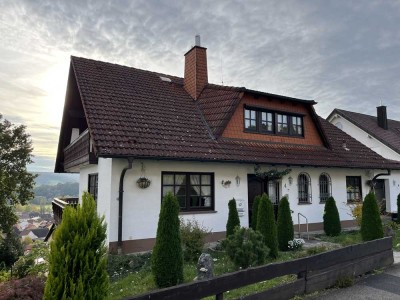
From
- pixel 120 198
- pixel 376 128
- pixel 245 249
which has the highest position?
pixel 376 128

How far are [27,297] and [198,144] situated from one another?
301 inches

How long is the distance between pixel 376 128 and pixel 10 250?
84.9ft

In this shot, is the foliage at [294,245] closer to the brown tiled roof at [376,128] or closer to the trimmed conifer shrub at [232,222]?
the trimmed conifer shrub at [232,222]

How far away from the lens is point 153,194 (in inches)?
393

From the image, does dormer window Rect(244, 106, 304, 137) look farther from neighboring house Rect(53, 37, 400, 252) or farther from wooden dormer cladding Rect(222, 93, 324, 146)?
wooden dormer cladding Rect(222, 93, 324, 146)

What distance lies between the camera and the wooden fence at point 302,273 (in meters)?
4.32

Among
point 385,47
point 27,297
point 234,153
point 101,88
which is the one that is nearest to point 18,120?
point 101,88

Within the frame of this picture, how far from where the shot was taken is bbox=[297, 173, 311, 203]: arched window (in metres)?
13.6

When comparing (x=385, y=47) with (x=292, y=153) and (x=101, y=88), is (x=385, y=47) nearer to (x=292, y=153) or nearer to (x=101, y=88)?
(x=292, y=153)

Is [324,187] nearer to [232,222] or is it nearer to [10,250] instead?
[232,222]

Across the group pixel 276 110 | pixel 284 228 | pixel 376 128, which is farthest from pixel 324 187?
pixel 376 128

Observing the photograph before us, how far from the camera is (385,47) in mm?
15773

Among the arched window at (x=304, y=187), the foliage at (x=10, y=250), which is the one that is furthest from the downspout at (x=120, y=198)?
the foliage at (x=10, y=250)

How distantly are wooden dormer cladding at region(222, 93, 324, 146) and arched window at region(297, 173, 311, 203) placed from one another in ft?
5.48
